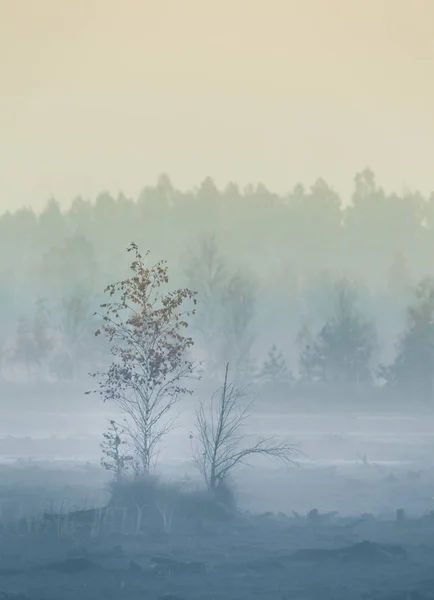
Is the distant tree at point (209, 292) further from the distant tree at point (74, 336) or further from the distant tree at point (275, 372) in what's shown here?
the distant tree at point (74, 336)

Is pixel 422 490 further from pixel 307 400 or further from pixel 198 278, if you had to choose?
pixel 198 278

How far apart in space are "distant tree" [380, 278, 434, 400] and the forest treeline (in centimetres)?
4

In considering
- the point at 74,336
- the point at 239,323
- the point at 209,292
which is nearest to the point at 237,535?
the point at 74,336

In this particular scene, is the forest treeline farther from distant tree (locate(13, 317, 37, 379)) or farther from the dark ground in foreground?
the dark ground in foreground

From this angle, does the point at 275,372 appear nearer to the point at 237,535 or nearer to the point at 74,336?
the point at 74,336

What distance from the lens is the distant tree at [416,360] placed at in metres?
28.3

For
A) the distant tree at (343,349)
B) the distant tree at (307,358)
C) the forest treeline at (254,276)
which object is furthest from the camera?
the forest treeline at (254,276)

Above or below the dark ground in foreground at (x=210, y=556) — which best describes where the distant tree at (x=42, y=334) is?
above

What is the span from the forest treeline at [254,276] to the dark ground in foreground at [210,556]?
1327cm

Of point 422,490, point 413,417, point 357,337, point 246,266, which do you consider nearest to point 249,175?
point 246,266

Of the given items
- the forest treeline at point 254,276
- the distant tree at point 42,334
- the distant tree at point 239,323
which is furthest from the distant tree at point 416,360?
the distant tree at point 42,334

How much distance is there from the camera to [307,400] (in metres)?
29.1

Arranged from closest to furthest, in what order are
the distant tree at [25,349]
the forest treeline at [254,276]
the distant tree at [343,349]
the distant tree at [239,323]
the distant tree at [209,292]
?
1. the distant tree at [343,349]
2. the forest treeline at [254,276]
3. the distant tree at [239,323]
4. the distant tree at [25,349]
5. the distant tree at [209,292]

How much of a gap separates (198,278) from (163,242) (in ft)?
4.90
